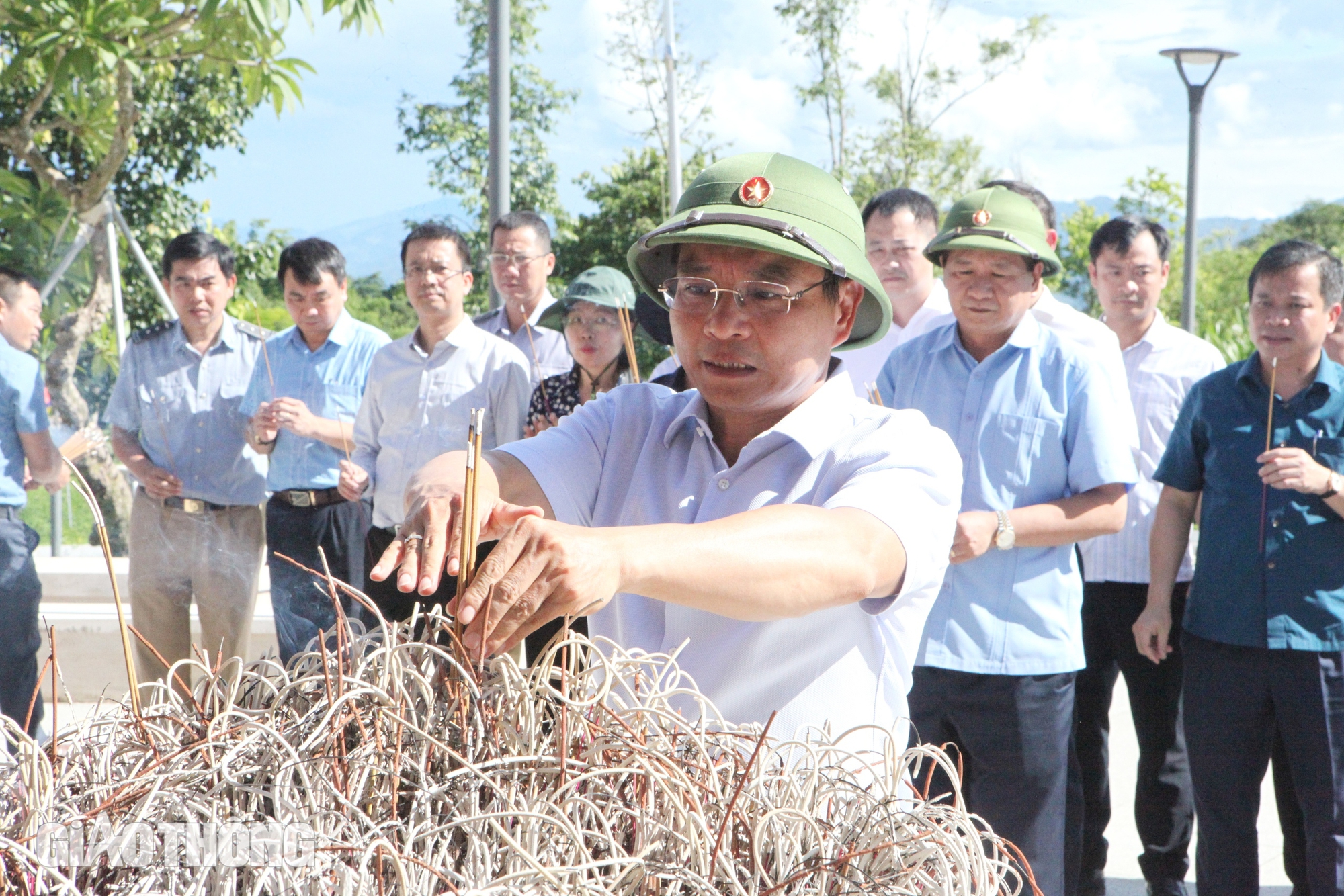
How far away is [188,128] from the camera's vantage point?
9.98 metres

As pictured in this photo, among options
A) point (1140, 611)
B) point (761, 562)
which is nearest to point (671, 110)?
point (1140, 611)

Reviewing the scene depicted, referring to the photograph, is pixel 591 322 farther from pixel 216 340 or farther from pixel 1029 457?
pixel 1029 457

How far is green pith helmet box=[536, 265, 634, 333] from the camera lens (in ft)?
13.5

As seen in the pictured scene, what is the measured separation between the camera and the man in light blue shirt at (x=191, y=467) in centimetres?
447

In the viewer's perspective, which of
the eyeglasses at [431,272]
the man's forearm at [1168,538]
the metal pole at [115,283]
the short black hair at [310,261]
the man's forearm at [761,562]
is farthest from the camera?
the metal pole at [115,283]

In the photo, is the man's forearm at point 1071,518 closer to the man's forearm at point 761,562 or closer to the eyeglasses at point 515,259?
the man's forearm at point 761,562

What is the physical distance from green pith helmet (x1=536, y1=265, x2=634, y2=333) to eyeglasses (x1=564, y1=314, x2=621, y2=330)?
5 cm

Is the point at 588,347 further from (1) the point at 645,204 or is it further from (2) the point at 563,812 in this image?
(1) the point at 645,204

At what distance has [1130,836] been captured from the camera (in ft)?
13.2

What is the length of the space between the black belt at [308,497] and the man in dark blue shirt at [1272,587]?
2962mm

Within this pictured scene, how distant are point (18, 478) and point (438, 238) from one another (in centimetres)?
169

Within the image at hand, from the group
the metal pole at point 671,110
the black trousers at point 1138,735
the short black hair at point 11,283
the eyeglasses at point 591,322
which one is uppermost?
the metal pole at point 671,110

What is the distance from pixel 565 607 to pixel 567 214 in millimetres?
15763

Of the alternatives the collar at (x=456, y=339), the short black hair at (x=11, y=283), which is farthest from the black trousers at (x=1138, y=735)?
the short black hair at (x=11, y=283)
